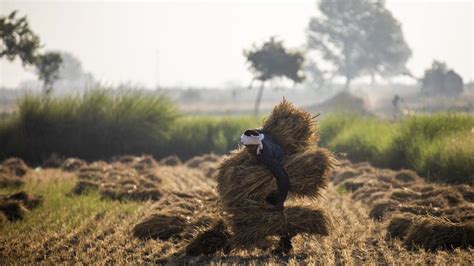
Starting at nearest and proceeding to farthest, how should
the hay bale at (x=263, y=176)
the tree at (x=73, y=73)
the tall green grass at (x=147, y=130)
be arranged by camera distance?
the hay bale at (x=263, y=176) → the tall green grass at (x=147, y=130) → the tree at (x=73, y=73)

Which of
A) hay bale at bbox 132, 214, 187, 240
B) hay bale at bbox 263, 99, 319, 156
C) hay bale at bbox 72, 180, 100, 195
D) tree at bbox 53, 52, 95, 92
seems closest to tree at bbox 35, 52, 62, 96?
hay bale at bbox 72, 180, 100, 195

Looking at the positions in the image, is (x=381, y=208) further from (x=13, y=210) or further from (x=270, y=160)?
(x=13, y=210)

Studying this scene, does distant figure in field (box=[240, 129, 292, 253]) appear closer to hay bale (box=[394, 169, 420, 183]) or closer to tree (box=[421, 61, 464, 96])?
hay bale (box=[394, 169, 420, 183])

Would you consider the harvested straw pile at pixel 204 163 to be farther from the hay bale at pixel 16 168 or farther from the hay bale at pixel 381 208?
the hay bale at pixel 381 208

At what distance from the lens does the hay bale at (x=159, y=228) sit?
28.9 feet

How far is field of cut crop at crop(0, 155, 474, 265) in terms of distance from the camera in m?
7.62

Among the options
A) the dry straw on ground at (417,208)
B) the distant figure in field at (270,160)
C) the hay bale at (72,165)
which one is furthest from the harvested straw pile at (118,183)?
the distant figure in field at (270,160)

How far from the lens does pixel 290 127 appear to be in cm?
792

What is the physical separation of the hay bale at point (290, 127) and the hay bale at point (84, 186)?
6.41 m

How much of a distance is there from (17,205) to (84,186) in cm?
304

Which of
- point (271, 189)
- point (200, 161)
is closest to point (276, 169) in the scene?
point (271, 189)

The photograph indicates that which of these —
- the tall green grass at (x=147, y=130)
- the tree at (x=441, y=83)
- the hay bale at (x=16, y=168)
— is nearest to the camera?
the hay bale at (x=16, y=168)

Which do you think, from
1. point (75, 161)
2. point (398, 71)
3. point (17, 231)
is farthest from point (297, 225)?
point (398, 71)

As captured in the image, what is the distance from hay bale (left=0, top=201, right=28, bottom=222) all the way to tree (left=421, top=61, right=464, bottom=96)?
157ft
